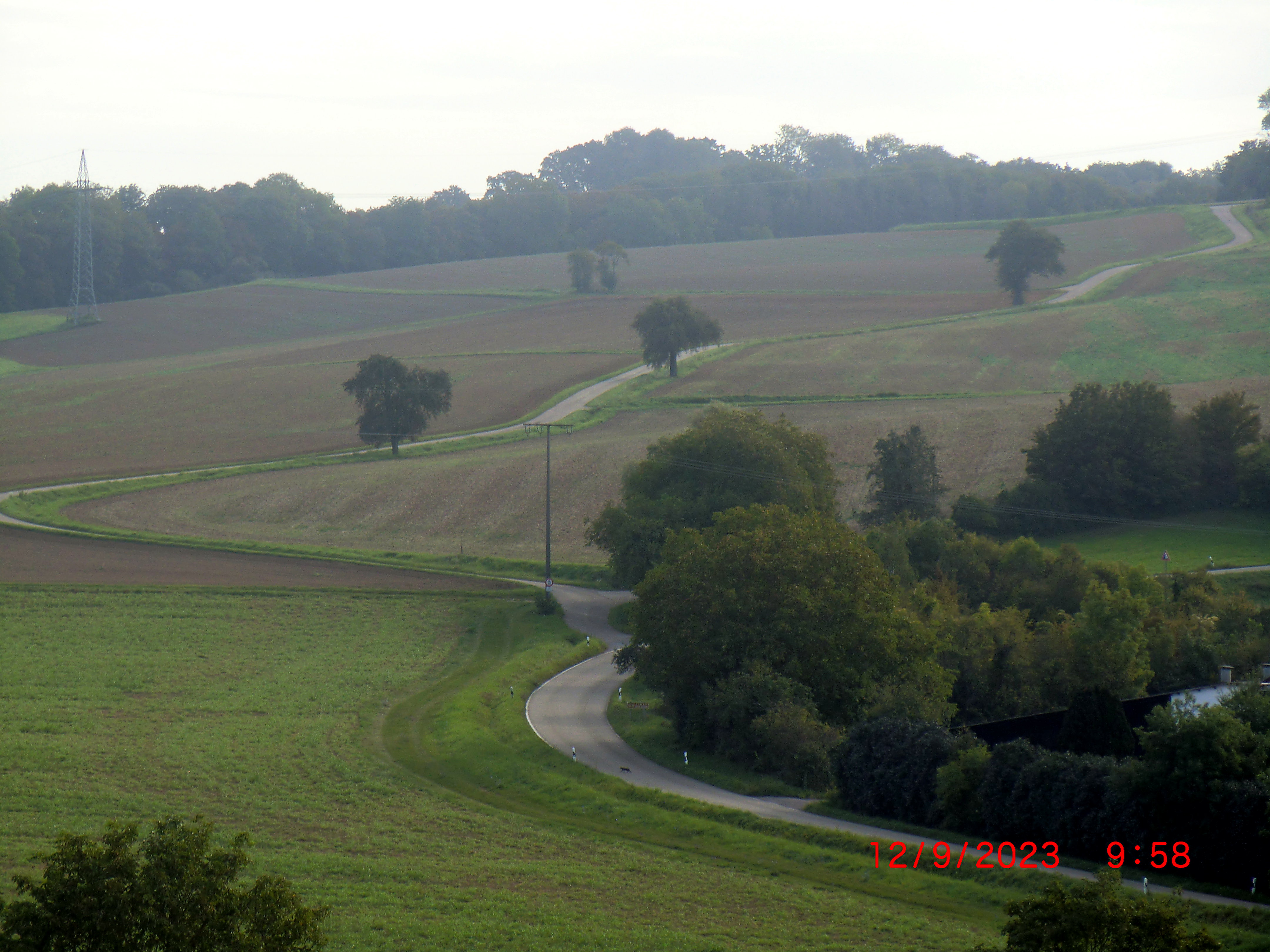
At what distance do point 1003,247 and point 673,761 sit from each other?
89.5 m

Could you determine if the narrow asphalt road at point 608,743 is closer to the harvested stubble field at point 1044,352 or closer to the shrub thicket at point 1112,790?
the shrub thicket at point 1112,790

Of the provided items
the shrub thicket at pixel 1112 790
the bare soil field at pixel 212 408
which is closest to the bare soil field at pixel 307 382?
the bare soil field at pixel 212 408

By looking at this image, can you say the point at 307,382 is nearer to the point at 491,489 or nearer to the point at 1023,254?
the point at 491,489

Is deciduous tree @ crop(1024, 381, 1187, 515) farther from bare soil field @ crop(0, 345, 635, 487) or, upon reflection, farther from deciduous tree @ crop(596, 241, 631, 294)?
deciduous tree @ crop(596, 241, 631, 294)

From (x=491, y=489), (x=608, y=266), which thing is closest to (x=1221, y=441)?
(x=491, y=489)

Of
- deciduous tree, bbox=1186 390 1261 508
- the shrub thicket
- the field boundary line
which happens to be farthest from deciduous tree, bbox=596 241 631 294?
the shrub thicket

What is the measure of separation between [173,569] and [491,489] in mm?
19482

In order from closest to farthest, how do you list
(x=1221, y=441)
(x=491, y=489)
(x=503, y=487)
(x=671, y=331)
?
(x=1221, y=441)
(x=491, y=489)
(x=503, y=487)
(x=671, y=331)

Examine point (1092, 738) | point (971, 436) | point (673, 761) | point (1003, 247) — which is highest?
point (1003, 247)

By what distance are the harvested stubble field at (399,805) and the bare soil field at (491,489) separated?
54.9 feet

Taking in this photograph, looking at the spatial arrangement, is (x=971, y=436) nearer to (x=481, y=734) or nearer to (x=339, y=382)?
(x=481, y=734)

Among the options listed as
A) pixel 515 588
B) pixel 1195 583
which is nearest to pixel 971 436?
pixel 1195 583

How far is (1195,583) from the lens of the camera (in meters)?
38.8

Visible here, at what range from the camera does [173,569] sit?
4962cm
